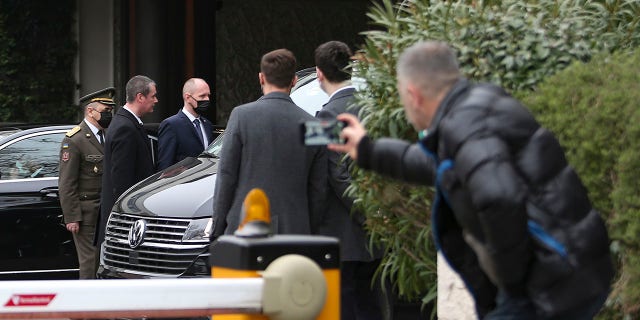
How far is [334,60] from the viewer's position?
7.00 m

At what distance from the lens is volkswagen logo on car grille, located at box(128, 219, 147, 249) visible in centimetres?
795

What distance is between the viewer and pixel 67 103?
19.4 meters

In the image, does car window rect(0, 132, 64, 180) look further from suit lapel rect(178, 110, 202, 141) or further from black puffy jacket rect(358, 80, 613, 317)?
black puffy jacket rect(358, 80, 613, 317)

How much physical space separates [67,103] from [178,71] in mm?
2015

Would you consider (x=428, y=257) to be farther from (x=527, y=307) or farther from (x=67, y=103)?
(x=67, y=103)

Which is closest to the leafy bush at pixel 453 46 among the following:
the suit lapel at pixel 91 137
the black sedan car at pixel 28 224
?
the suit lapel at pixel 91 137

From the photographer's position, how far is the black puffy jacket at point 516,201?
3783 mm

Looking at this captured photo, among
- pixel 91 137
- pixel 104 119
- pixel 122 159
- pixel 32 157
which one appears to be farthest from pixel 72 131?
pixel 32 157

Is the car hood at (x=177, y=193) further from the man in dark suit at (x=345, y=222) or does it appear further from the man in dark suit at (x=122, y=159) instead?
the man in dark suit at (x=345, y=222)

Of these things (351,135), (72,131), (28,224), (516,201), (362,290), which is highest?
(351,135)

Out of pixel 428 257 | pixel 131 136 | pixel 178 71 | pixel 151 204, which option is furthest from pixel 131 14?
pixel 428 257

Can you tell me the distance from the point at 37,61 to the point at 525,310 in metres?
16.1

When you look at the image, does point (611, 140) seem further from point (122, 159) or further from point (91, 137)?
point (91, 137)

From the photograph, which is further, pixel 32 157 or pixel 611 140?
pixel 32 157
